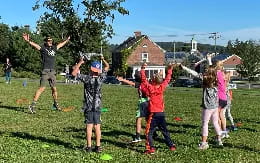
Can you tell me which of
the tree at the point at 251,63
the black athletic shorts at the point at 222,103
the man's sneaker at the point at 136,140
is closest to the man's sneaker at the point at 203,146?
the man's sneaker at the point at 136,140

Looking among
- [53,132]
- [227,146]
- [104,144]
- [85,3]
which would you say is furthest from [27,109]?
[85,3]

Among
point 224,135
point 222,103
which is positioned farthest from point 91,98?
point 224,135

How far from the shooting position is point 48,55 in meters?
14.0

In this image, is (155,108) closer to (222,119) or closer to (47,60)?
(222,119)

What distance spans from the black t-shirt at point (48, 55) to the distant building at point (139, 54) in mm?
71815

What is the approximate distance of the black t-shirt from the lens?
1398 centimetres

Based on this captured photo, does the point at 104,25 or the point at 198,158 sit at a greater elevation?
the point at 104,25

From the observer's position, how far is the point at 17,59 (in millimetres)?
75062

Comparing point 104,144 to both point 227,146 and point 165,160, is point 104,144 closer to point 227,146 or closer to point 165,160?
point 165,160

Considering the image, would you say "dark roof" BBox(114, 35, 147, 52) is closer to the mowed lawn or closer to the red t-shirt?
the mowed lawn

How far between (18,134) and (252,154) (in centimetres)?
502

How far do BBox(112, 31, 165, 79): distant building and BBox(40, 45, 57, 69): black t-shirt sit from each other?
2827 inches

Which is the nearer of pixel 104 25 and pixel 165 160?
pixel 165 160

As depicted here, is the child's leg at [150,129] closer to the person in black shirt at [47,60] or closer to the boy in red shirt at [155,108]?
the boy in red shirt at [155,108]
